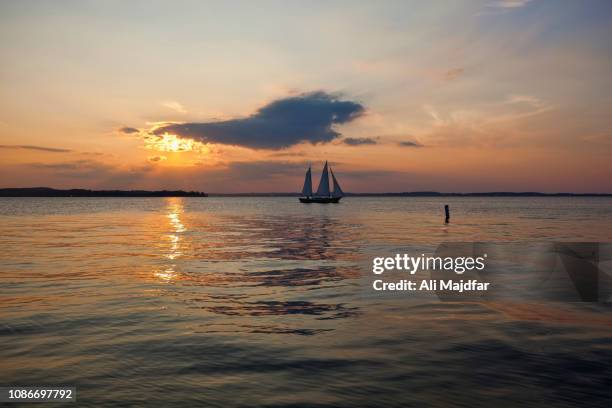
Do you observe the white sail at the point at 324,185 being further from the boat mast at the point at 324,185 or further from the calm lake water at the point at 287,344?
the calm lake water at the point at 287,344

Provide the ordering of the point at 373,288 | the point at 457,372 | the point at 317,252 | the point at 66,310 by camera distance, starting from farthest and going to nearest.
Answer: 1. the point at 317,252
2. the point at 373,288
3. the point at 66,310
4. the point at 457,372

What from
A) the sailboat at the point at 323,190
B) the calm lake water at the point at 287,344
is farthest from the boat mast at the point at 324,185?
the calm lake water at the point at 287,344

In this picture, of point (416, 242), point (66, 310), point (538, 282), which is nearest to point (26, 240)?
point (66, 310)

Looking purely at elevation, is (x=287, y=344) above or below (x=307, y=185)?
below

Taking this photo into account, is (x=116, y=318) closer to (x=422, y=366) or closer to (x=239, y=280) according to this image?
(x=239, y=280)

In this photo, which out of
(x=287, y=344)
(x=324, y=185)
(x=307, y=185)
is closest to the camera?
(x=287, y=344)

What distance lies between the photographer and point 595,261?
27.3 metres

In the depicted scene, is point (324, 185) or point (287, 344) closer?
point (287, 344)

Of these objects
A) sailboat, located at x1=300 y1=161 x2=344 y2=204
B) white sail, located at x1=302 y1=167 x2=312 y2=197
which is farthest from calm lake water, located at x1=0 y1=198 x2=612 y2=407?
white sail, located at x1=302 y1=167 x2=312 y2=197

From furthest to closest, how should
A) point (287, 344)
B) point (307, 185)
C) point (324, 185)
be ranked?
point (307, 185) → point (324, 185) → point (287, 344)

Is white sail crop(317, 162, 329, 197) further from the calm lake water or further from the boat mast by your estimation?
the calm lake water

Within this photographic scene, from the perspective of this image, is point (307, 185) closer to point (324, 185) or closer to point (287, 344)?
point (324, 185)

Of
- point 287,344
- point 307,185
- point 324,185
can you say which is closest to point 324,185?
point 324,185

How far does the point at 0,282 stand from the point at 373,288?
1614cm
